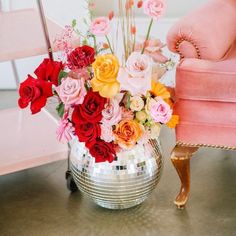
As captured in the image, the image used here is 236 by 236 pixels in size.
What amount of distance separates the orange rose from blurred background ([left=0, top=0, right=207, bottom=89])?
131 centimetres

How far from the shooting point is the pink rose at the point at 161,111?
68.4 inches

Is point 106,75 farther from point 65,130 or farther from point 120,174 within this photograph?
point 120,174

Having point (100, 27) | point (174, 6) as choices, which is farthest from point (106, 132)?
point (174, 6)

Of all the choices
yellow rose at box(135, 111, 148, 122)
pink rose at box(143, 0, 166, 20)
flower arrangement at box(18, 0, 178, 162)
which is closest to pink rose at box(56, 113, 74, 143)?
flower arrangement at box(18, 0, 178, 162)

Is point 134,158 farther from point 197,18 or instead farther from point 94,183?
point 197,18

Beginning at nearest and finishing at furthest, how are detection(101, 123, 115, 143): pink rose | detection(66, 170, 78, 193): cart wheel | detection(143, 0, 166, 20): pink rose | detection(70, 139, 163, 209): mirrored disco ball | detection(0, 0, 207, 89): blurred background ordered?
detection(143, 0, 166, 20): pink rose < detection(101, 123, 115, 143): pink rose < detection(70, 139, 163, 209): mirrored disco ball < detection(66, 170, 78, 193): cart wheel < detection(0, 0, 207, 89): blurred background

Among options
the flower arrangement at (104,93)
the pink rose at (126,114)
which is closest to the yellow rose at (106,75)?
the flower arrangement at (104,93)

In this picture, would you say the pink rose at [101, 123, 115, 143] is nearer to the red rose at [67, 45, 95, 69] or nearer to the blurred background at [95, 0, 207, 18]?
the red rose at [67, 45, 95, 69]

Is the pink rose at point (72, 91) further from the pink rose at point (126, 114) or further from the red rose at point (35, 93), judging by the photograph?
the pink rose at point (126, 114)

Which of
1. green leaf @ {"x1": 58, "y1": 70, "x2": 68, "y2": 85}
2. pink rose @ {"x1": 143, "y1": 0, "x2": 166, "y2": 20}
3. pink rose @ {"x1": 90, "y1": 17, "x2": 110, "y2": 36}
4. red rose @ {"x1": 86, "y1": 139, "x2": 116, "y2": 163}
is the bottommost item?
red rose @ {"x1": 86, "y1": 139, "x2": 116, "y2": 163}

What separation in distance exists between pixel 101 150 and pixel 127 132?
0.11m

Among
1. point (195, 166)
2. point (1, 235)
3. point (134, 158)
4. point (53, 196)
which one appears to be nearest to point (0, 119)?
point (53, 196)

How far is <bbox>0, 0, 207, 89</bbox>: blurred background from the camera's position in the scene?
2.94 meters

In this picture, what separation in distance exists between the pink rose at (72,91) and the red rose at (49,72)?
0.06 meters
